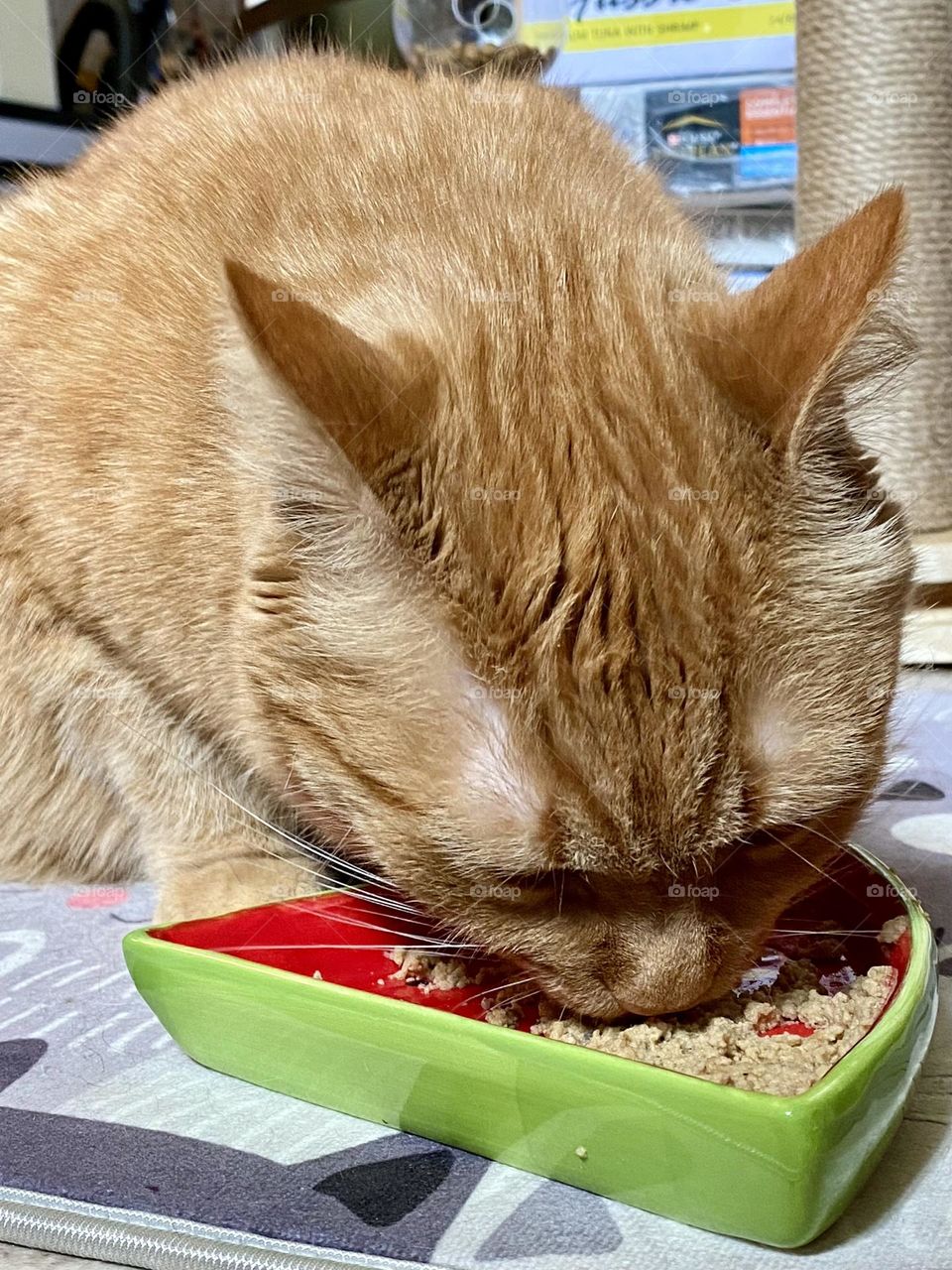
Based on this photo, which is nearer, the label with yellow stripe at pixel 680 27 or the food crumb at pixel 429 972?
the food crumb at pixel 429 972

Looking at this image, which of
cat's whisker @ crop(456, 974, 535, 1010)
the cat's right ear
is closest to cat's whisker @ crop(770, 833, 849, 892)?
cat's whisker @ crop(456, 974, 535, 1010)

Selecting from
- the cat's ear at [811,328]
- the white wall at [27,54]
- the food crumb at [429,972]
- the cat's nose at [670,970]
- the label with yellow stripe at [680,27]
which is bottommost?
the food crumb at [429,972]

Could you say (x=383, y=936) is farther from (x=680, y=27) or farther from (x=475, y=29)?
(x=680, y=27)

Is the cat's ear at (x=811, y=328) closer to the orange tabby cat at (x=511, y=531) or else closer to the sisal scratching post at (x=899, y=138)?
the orange tabby cat at (x=511, y=531)

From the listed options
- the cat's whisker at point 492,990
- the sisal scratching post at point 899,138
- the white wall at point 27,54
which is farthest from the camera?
the white wall at point 27,54

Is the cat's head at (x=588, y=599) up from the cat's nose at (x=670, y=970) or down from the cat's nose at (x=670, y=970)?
up

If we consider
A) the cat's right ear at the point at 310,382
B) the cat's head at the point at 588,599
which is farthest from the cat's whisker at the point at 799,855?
the cat's right ear at the point at 310,382

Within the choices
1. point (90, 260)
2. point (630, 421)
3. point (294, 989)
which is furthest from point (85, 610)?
point (630, 421)

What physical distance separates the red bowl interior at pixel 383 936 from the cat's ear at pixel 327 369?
0.46 m

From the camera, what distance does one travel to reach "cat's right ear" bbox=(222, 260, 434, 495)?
89 cm

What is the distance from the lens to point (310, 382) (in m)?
0.90

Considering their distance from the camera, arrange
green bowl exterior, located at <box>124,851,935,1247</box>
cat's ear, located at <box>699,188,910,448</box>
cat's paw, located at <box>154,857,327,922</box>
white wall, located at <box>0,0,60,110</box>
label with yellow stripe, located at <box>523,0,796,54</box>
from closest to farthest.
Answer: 1. green bowl exterior, located at <box>124,851,935,1247</box>
2. cat's ear, located at <box>699,188,910,448</box>
3. cat's paw, located at <box>154,857,327,922</box>
4. white wall, located at <box>0,0,60,110</box>
5. label with yellow stripe, located at <box>523,0,796,54</box>

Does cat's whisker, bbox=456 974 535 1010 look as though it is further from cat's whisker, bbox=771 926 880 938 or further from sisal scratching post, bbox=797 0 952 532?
sisal scratching post, bbox=797 0 952 532

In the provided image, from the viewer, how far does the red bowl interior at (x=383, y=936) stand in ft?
3.86
